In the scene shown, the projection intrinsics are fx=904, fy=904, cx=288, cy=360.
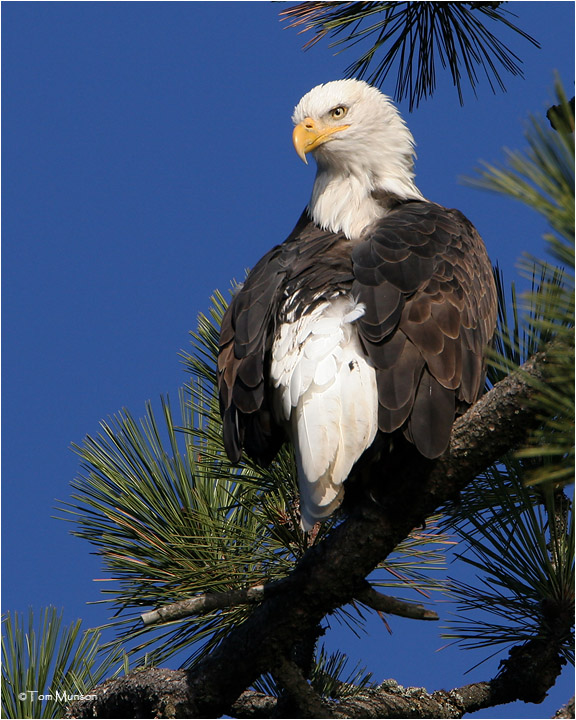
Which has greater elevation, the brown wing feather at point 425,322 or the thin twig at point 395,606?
the brown wing feather at point 425,322

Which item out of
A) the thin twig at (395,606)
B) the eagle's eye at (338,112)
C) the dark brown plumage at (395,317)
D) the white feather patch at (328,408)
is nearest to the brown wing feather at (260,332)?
the dark brown plumage at (395,317)

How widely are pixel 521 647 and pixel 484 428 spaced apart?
2.52ft

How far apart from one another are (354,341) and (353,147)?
1269mm

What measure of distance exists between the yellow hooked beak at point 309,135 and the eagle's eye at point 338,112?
5 centimetres

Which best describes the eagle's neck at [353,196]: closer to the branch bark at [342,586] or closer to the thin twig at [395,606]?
the branch bark at [342,586]

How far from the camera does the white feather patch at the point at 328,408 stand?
2254mm

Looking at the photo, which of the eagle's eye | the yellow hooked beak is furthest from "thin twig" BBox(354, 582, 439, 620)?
the eagle's eye

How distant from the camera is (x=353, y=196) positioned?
327 cm

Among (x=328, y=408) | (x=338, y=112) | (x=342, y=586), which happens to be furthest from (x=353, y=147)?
(x=342, y=586)

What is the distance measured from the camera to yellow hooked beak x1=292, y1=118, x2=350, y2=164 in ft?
11.0

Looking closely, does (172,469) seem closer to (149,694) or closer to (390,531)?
(149,694)

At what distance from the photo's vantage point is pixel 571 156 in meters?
1.35

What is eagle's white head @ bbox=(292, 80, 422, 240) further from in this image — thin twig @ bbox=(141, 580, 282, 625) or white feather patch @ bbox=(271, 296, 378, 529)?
thin twig @ bbox=(141, 580, 282, 625)

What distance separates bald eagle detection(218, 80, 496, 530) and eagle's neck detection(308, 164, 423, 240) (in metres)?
0.01
